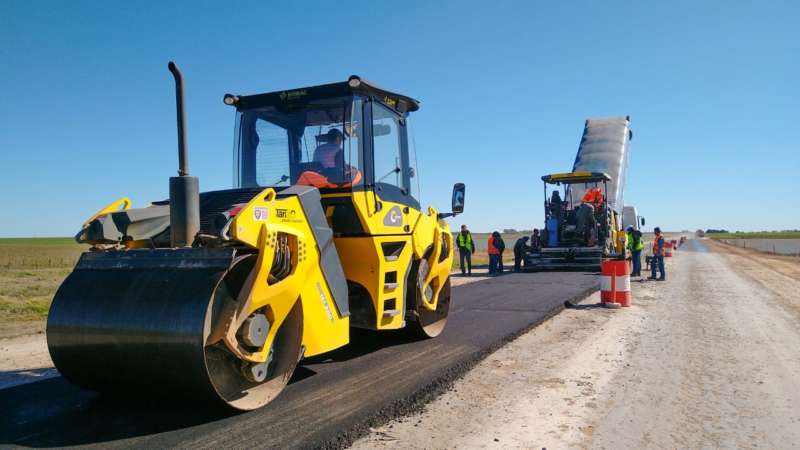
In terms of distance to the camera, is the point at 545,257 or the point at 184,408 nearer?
the point at 184,408

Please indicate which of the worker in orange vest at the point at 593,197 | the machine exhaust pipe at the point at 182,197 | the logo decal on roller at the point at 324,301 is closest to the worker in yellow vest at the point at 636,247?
the worker in orange vest at the point at 593,197

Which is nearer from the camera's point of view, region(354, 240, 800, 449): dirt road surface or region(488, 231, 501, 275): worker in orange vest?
region(354, 240, 800, 449): dirt road surface

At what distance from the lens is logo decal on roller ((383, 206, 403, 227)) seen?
5.69m

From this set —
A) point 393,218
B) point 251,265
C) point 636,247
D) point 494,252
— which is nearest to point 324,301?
point 251,265

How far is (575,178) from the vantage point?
59.8 feet

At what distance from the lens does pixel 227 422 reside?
3832 mm

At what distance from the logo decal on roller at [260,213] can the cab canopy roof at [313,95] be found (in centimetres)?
186

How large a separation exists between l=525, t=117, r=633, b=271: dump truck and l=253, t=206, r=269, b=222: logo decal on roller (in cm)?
1458

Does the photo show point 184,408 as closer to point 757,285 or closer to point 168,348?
point 168,348

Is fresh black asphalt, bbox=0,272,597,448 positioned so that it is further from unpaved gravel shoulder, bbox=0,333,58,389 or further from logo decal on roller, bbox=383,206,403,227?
logo decal on roller, bbox=383,206,403,227

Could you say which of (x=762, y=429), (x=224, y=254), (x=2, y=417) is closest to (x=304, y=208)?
(x=224, y=254)

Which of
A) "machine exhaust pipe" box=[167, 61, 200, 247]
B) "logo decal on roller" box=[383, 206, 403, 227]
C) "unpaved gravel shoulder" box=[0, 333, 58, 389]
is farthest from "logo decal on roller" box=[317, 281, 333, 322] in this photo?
"unpaved gravel shoulder" box=[0, 333, 58, 389]

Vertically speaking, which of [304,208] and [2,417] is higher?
[304,208]

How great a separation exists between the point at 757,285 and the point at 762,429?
1224 centimetres
